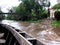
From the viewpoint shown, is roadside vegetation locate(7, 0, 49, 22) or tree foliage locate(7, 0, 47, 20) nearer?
roadside vegetation locate(7, 0, 49, 22)

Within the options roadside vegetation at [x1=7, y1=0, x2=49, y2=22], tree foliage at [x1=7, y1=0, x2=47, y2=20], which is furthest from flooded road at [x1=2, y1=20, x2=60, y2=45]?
tree foliage at [x1=7, y1=0, x2=47, y2=20]

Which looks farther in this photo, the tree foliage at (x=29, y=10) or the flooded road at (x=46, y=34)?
the tree foliage at (x=29, y=10)

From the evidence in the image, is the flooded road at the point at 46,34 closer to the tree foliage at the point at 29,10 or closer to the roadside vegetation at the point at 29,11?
the roadside vegetation at the point at 29,11

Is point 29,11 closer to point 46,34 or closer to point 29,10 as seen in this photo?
point 29,10

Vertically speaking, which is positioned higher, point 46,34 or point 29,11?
point 46,34

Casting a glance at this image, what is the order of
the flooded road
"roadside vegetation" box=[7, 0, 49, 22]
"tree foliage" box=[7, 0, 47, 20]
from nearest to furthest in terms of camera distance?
1. the flooded road
2. "roadside vegetation" box=[7, 0, 49, 22]
3. "tree foliage" box=[7, 0, 47, 20]

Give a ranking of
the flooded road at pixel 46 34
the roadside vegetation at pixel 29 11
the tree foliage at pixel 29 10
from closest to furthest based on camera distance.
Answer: the flooded road at pixel 46 34 < the roadside vegetation at pixel 29 11 < the tree foliage at pixel 29 10

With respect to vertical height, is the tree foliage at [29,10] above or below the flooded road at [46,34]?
below

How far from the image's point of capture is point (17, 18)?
32.3 meters

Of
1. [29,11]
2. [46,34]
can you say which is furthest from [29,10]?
[46,34]

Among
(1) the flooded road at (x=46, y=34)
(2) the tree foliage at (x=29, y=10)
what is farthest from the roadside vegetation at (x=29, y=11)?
(1) the flooded road at (x=46, y=34)

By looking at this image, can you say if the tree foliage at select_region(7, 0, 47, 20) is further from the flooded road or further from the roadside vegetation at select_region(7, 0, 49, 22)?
the flooded road

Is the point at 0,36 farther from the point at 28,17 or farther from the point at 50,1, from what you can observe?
the point at 50,1

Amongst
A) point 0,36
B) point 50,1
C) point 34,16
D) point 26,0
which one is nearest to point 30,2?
point 26,0
